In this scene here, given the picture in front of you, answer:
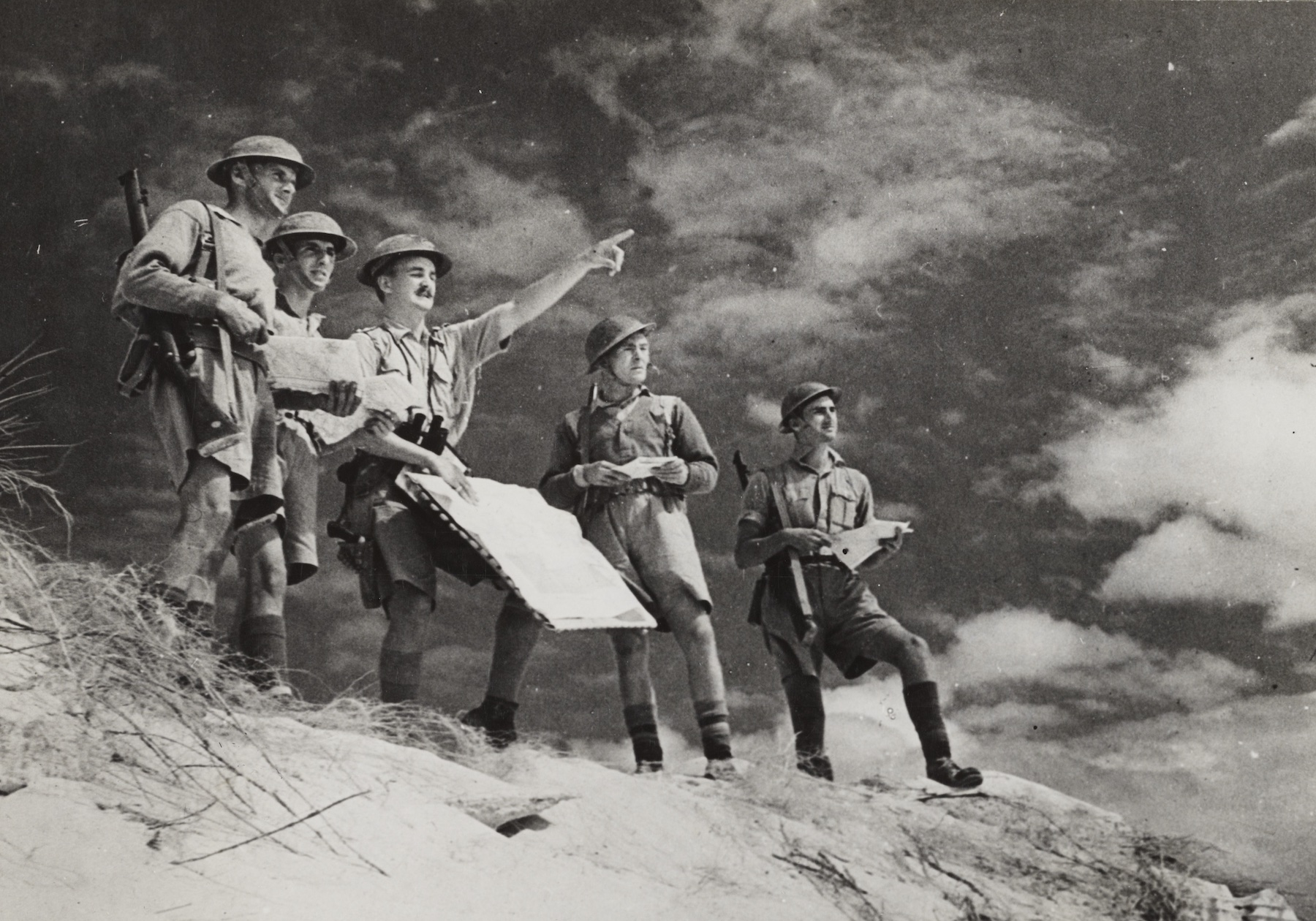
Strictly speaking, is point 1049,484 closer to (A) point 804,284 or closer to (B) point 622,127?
(A) point 804,284

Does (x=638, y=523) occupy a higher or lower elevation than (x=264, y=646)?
higher

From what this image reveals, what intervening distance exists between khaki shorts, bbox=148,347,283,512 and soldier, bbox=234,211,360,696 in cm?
9

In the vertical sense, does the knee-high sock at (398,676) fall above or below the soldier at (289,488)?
below

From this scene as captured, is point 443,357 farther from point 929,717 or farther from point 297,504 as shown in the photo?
point 929,717

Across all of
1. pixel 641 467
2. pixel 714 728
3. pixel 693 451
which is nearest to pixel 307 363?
pixel 641 467

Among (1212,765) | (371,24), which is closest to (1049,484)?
Answer: (1212,765)

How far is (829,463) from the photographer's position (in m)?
7.57

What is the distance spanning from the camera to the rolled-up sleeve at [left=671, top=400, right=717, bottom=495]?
6953 millimetres

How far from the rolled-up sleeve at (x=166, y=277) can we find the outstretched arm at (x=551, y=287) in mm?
1416

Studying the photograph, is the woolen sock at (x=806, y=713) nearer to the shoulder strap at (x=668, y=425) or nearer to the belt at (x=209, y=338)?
the shoulder strap at (x=668, y=425)

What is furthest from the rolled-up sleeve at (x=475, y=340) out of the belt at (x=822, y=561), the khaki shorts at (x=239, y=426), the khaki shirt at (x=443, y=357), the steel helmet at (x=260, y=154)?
the belt at (x=822, y=561)

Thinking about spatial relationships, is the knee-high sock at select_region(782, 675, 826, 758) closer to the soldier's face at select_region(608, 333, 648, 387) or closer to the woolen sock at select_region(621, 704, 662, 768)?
the woolen sock at select_region(621, 704, 662, 768)

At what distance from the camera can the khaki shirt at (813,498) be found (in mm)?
7418

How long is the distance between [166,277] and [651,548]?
2235 millimetres
